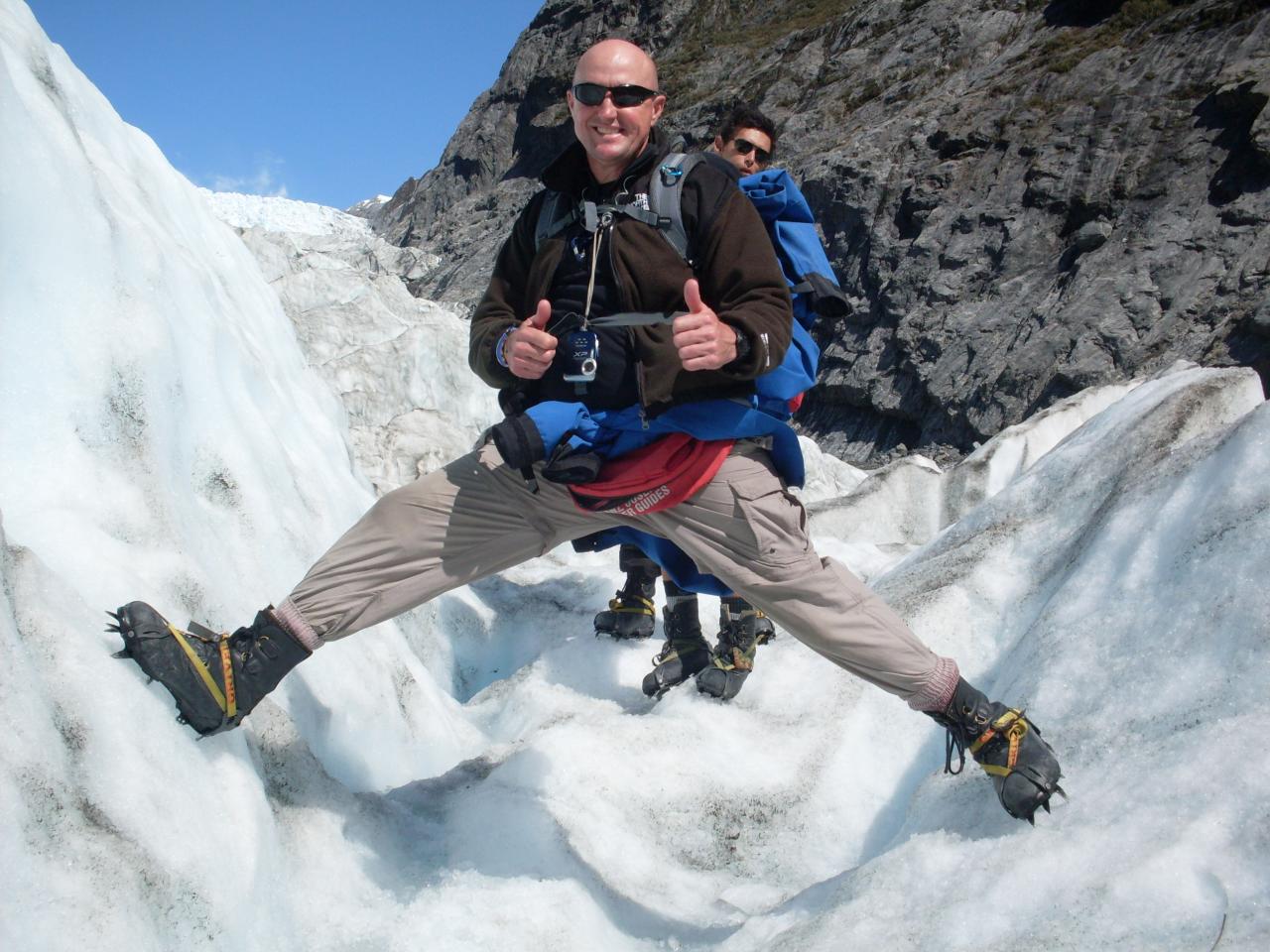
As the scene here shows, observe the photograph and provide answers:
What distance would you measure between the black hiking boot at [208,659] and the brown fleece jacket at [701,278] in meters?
0.89

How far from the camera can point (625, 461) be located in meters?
2.20

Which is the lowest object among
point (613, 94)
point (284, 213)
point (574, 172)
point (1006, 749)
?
point (1006, 749)

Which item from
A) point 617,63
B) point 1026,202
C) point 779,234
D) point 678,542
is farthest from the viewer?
point 1026,202

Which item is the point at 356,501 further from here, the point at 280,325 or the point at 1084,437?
the point at 1084,437

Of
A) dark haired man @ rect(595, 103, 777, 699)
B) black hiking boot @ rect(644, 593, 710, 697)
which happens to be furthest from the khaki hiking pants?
black hiking boot @ rect(644, 593, 710, 697)

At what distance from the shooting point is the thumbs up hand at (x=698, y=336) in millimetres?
1843

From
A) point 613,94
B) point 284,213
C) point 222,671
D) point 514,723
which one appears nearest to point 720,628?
point 514,723

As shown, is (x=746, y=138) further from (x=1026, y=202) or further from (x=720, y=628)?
(x=1026, y=202)

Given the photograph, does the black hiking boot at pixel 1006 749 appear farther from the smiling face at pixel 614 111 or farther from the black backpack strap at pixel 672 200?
the smiling face at pixel 614 111

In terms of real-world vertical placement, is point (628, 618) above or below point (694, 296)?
below

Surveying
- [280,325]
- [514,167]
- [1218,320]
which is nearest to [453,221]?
[514,167]

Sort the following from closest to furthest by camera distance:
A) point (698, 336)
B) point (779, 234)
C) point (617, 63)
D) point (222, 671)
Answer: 1. point (698, 336)
2. point (222, 671)
3. point (617, 63)
4. point (779, 234)

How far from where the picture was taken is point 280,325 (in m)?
5.22

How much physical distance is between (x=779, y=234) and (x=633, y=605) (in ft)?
6.24
